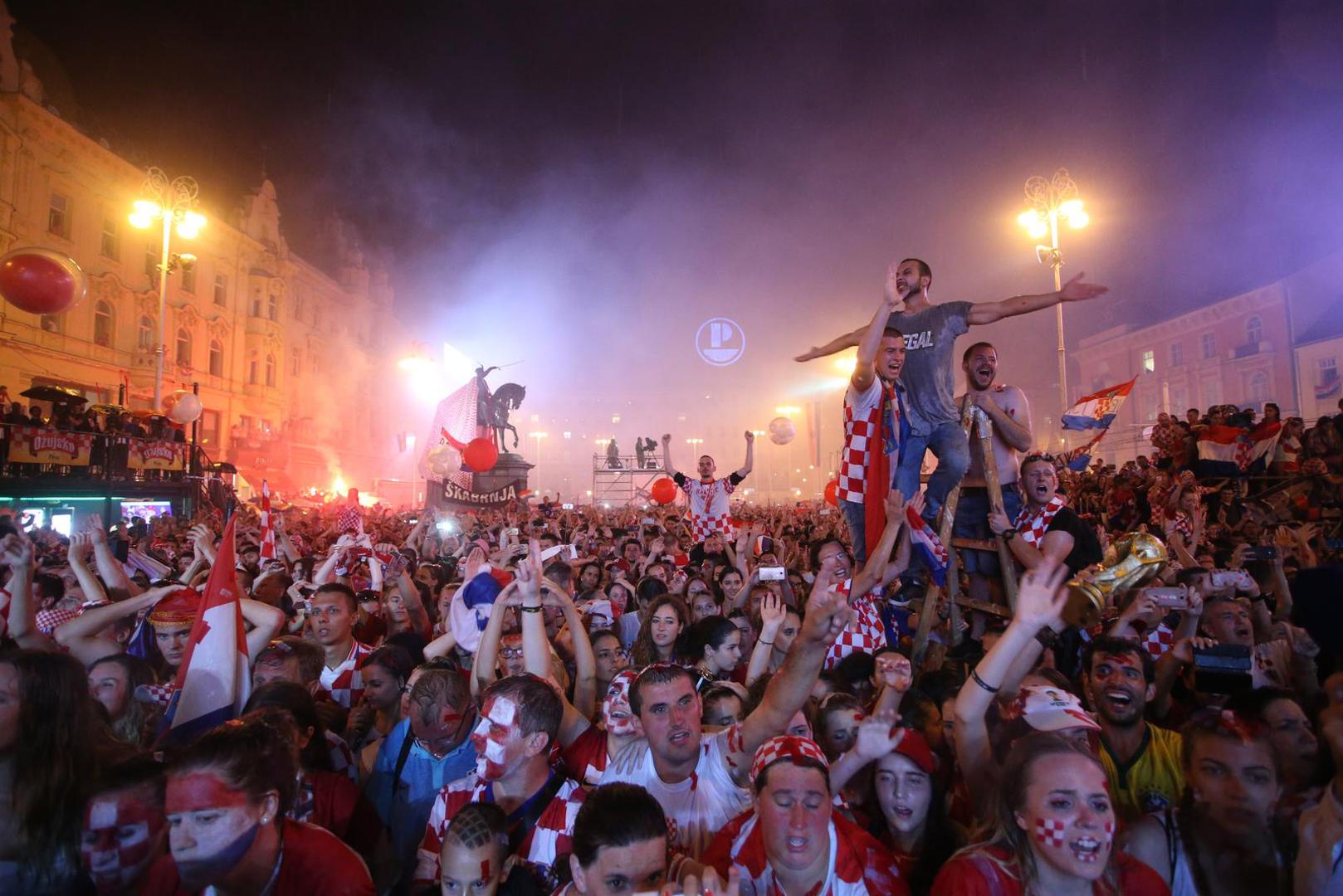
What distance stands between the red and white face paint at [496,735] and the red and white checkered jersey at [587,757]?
0.52 meters

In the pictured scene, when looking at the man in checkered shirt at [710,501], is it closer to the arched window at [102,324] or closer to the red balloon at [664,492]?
the red balloon at [664,492]

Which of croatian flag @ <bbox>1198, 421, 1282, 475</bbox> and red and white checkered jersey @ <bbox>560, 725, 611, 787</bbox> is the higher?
croatian flag @ <bbox>1198, 421, 1282, 475</bbox>

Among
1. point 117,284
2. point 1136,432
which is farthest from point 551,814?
point 1136,432

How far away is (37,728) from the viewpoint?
9.14 feet

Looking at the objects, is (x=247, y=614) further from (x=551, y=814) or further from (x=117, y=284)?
(x=117, y=284)

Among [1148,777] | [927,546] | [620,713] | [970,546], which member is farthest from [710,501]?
[1148,777]

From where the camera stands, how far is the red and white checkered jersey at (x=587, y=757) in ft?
11.3

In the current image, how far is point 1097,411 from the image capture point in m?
9.20

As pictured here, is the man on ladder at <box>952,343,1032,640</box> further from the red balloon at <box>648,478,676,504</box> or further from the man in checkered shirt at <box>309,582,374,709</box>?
the red balloon at <box>648,478,676,504</box>

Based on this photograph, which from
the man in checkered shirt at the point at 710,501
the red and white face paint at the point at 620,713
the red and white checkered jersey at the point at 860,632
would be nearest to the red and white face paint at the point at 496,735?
the red and white face paint at the point at 620,713

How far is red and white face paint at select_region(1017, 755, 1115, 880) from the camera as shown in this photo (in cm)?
217

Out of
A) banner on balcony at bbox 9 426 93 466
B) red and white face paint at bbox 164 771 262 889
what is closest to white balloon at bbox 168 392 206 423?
banner on balcony at bbox 9 426 93 466

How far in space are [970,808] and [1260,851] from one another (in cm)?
97

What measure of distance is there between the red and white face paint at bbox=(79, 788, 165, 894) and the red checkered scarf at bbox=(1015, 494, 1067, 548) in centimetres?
511
